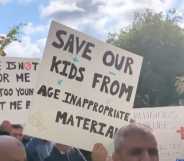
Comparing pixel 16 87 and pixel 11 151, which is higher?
pixel 16 87

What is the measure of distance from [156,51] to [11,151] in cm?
3595

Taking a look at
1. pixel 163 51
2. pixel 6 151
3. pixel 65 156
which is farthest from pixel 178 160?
pixel 163 51

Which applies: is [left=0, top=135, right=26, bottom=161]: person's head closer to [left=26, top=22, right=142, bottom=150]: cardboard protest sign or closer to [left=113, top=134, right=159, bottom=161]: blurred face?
[left=113, top=134, right=159, bottom=161]: blurred face

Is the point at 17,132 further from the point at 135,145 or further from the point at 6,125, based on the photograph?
the point at 135,145

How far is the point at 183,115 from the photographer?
844 cm

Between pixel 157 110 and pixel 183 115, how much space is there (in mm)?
521

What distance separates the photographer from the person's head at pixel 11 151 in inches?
103

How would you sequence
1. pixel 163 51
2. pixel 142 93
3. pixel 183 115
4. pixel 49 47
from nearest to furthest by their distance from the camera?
pixel 49 47 → pixel 183 115 → pixel 142 93 → pixel 163 51

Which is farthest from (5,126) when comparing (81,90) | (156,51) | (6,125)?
(156,51)

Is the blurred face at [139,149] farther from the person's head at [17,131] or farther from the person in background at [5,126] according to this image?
the person's head at [17,131]

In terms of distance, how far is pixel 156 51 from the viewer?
3828 cm

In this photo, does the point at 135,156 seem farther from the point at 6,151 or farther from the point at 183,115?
the point at 183,115

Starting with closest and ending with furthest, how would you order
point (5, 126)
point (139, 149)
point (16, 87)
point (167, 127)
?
1. point (139, 149)
2. point (5, 126)
3. point (16, 87)
4. point (167, 127)

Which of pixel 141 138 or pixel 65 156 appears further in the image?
pixel 65 156
